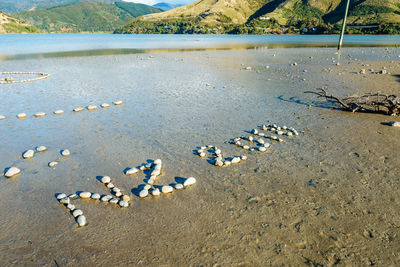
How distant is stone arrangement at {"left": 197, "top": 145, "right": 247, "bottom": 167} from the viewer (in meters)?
7.86

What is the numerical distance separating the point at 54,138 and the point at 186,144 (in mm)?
5313

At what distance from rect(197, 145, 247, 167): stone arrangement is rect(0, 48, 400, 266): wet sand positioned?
0.81 feet

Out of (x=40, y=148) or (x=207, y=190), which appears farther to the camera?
(x=40, y=148)

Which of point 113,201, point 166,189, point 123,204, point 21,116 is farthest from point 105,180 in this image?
point 21,116

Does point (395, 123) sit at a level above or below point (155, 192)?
above

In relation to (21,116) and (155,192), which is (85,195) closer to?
(155,192)

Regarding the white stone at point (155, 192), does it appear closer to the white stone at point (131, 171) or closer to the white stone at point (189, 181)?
the white stone at point (189, 181)

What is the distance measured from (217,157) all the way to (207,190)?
1922 millimetres

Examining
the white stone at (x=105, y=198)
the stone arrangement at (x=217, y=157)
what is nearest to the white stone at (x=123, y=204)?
the white stone at (x=105, y=198)

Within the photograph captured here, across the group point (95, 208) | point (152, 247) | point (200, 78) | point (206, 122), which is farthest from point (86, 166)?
point (200, 78)

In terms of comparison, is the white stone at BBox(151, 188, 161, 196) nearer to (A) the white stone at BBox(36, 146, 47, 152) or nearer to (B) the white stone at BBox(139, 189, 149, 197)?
(B) the white stone at BBox(139, 189, 149, 197)

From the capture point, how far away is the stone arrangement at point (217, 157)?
7855 mm

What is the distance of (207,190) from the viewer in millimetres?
6570

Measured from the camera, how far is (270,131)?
10375 mm
